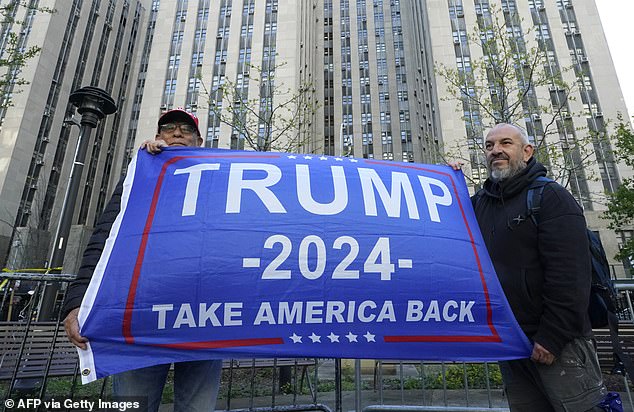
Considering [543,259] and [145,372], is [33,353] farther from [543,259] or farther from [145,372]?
[543,259]

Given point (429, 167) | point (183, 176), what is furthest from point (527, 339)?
point (183, 176)

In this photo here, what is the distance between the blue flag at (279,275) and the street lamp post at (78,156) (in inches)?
202

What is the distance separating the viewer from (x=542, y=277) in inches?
81.6

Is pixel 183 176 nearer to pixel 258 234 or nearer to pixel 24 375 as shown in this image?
pixel 258 234

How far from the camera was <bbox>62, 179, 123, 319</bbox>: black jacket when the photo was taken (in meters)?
1.93

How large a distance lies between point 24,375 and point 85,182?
46588 millimetres

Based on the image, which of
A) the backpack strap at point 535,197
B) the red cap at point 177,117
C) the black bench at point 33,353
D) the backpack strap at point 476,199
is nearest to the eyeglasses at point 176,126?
the red cap at point 177,117

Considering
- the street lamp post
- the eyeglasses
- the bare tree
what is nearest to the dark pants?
the eyeglasses

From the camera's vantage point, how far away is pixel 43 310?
18.6 ft

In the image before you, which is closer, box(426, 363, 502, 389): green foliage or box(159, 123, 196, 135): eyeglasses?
box(159, 123, 196, 135): eyeglasses

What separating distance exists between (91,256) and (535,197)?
2.68 meters

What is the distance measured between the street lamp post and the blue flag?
5.13 metres

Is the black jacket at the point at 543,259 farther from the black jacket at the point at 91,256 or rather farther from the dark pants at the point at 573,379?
the black jacket at the point at 91,256

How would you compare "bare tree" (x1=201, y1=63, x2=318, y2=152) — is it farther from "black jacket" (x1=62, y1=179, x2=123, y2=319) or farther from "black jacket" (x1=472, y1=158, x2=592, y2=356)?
"black jacket" (x1=472, y1=158, x2=592, y2=356)
